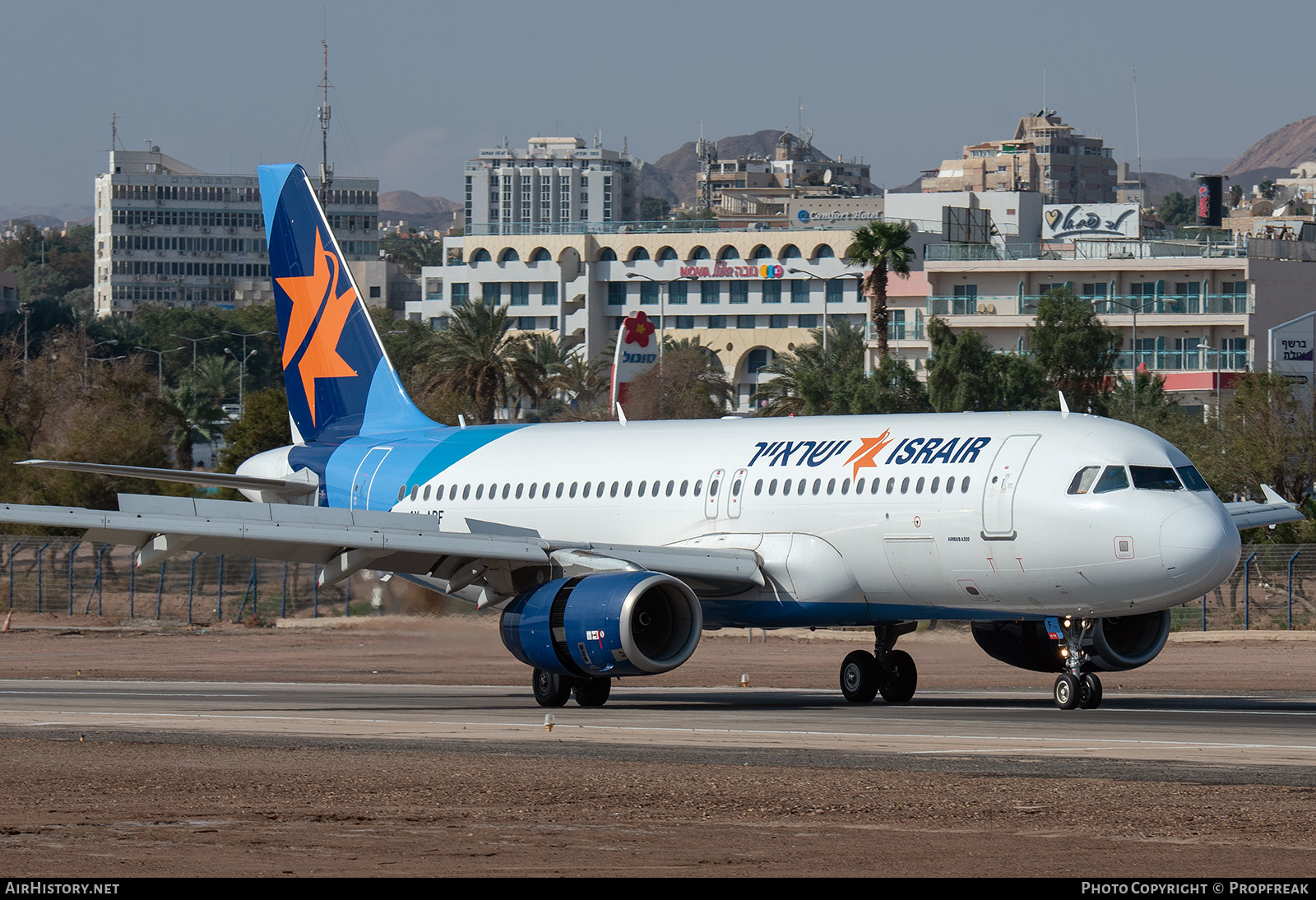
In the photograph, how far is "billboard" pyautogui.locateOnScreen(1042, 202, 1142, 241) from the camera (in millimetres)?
136750

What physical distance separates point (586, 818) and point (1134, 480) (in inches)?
470

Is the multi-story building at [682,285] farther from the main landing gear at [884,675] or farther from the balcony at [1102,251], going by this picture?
the main landing gear at [884,675]

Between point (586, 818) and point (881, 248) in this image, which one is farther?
point (881, 248)

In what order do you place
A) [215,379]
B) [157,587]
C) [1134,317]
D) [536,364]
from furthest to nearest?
[215,379], [536,364], [1134,317], [157,587]

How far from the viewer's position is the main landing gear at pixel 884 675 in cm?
2797

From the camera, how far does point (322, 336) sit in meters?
35.9

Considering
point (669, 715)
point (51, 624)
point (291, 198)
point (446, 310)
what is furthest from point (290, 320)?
point (446, 310)

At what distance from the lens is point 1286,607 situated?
151ft

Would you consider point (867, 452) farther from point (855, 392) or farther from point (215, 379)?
point (215, 379)

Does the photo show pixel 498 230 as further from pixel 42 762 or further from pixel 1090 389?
pixel 42 762

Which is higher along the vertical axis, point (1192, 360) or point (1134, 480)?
point (1192, 360)

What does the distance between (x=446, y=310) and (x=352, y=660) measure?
434ft

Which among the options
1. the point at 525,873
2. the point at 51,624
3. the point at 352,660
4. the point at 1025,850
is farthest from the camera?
the point at 51,624

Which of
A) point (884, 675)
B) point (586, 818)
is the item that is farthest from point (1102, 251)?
point (586, 818)
